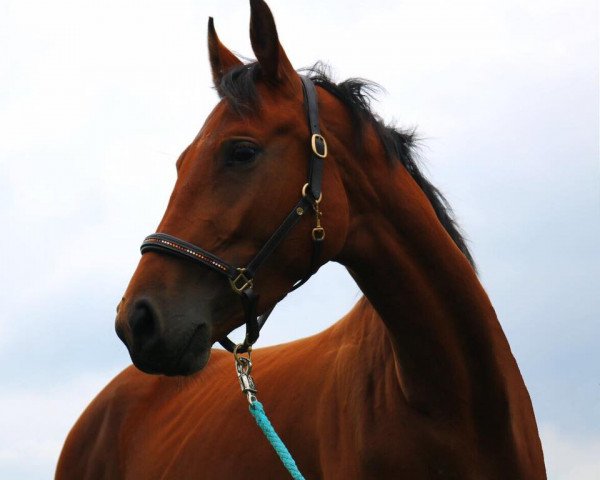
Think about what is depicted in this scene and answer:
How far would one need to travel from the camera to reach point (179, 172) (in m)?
4.54

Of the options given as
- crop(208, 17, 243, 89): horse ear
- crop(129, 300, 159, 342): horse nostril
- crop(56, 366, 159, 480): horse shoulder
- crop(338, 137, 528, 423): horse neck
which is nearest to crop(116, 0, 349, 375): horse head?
crop(129, 300, 159, 342): horse nostril

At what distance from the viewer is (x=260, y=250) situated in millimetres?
4359

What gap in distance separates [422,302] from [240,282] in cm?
98

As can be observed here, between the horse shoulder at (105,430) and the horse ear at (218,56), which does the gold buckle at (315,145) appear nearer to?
the horse ear at (218,56)

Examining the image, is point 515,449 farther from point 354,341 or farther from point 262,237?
point 262,237

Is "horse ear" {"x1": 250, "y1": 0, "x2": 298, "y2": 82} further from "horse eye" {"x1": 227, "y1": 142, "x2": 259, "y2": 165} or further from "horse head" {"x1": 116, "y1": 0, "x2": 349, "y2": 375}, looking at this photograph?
"horse eye" {"x1": 227, "y1": 142, "x2": 259, "y2": 165}

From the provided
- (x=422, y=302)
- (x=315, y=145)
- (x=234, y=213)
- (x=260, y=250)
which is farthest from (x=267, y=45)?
(x=422, y=302)

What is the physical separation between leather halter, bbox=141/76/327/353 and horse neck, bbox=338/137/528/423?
26 centimetres

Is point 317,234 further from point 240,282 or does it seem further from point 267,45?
point 267,45

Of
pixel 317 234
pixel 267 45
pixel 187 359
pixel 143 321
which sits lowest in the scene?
pixel 187 359

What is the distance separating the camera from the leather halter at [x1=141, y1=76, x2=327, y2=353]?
4.19 meters

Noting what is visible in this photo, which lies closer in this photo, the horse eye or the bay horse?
the bay horse

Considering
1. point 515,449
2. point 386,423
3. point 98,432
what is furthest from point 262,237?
point 98,432

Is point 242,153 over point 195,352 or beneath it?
over
